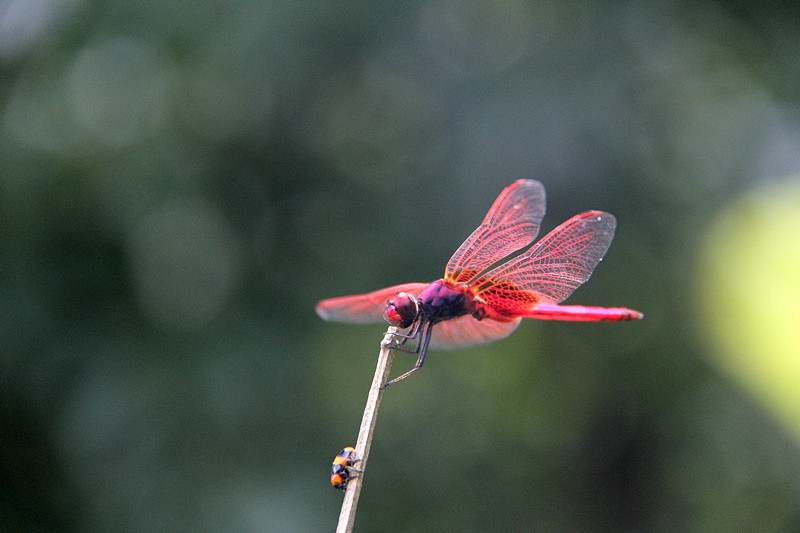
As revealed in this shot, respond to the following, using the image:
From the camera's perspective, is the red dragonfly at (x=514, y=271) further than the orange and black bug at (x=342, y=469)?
Yes

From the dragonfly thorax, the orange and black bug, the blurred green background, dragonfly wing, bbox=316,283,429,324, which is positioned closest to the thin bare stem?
the orange and black bug

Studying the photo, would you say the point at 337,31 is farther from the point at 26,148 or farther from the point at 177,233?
the point at 26,148

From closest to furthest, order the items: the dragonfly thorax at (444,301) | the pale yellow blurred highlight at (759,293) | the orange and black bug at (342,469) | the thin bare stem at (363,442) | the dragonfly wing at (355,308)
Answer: the thin bare stem at (363,442), the orange and black bug at (342,469), the dragonfly thorax at (444,301), the dragonfly wing at (355,308), the pale yellow blurred highlight at (759,293)

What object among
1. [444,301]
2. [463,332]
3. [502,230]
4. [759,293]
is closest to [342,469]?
[444,301]

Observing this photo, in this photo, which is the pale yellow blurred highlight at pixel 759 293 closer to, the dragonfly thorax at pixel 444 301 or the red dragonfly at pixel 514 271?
the red dragonfly at pixel 514 271

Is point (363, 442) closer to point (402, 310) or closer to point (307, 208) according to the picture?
point (402, 310)

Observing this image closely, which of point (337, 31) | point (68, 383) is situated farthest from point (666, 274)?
point (68, 383)

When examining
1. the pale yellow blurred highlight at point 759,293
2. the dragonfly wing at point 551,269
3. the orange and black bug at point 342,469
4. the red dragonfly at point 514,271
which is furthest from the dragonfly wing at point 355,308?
the pale yellow blurred highlight at point 759,293

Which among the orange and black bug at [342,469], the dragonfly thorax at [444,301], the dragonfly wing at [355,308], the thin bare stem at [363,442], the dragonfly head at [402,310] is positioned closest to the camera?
the thin bare stem at [363,442]
